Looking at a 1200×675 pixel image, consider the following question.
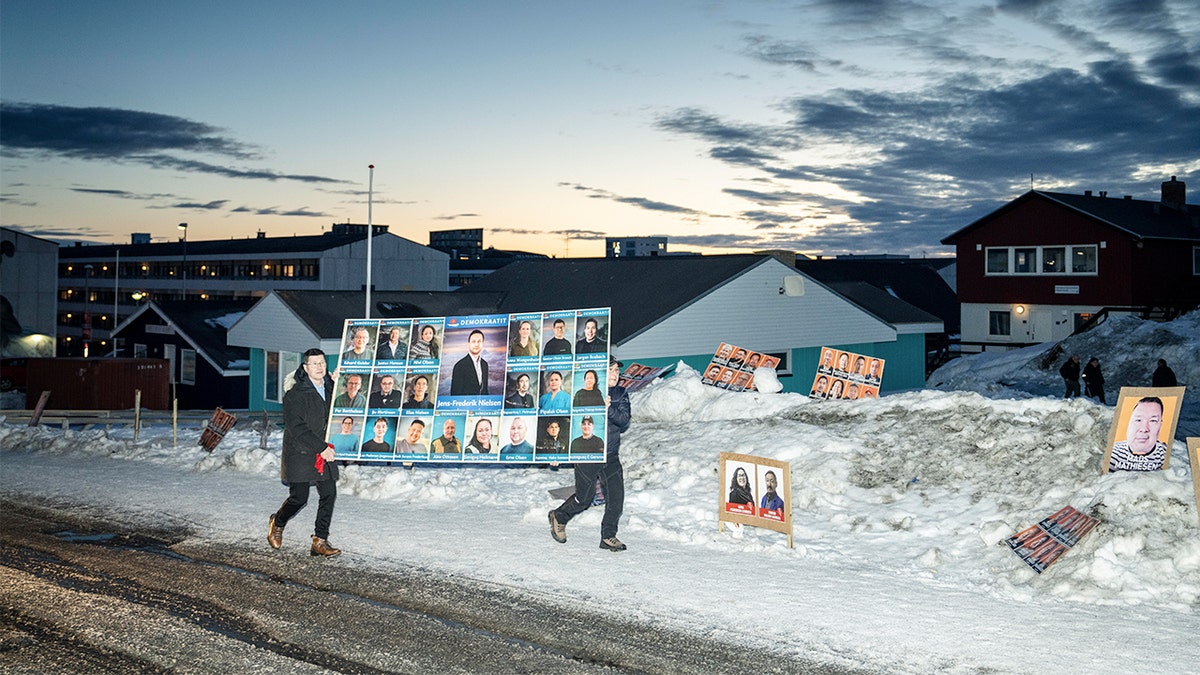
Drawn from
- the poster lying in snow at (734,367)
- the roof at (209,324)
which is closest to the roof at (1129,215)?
the poster lying in snow at (734,367)

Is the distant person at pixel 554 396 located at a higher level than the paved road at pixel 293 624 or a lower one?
higher

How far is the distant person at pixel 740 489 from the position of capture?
12.9 meters

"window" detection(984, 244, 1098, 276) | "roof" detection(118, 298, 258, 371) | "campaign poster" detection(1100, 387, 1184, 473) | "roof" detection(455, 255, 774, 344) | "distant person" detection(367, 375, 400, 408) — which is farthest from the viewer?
"window" detection(984, 244, 1098, 276)

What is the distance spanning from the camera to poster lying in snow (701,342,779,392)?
1040 inches

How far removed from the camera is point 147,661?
8.22 meters

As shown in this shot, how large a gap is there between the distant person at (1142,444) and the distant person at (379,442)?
1029 cm

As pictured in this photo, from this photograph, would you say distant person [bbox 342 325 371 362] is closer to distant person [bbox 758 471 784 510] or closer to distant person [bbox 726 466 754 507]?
distant person [bbox 726 466 754 507]

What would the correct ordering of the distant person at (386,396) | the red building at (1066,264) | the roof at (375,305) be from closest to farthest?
the distant person at (386,396) < the roof at (375,305) < the red building at (1066,264)

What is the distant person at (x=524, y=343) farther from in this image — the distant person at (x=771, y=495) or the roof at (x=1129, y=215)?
the roof at (x=1129, y=215)

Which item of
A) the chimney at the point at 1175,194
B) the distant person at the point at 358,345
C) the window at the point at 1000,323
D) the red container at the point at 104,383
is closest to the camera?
the distant person at the point at 358,345

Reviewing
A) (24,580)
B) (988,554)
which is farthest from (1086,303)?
(24,580)

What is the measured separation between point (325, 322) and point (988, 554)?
2350 centimetres

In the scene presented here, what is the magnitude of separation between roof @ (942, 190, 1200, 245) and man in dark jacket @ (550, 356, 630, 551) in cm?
4455

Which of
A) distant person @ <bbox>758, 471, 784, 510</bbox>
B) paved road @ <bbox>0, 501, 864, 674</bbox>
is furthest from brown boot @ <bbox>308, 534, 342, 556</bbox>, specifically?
distant person @ <bbox>758, 471, 784, 510</bbox>
